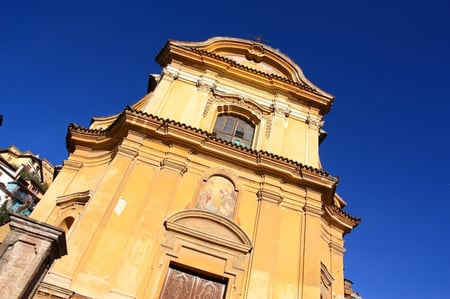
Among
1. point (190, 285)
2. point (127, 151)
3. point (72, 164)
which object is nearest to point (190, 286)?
point (190, 285)

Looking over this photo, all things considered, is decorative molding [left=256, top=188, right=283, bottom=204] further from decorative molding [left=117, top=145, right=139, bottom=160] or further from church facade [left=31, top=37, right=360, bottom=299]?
decorative molding [left=117, top=145, right=139, bottom=160]

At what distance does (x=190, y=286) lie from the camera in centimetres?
874

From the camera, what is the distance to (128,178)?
32.6 feet

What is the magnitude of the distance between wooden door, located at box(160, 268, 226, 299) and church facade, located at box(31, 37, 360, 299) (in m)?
0.03

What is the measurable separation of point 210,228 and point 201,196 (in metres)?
1.05

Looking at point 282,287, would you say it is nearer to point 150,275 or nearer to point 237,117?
point 150,275

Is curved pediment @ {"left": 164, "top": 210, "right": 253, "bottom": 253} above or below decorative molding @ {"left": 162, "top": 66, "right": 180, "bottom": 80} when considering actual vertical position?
below

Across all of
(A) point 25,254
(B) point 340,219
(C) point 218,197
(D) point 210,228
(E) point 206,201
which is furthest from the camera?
(B) point 340,219

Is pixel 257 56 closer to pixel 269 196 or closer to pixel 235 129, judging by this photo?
pixel 235 129

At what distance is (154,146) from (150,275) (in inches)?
156

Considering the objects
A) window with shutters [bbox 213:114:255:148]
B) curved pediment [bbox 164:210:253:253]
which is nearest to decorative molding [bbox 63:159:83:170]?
curved pediment [bbox 164:210:253:253]

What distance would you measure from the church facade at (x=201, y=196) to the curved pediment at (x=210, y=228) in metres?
0.03

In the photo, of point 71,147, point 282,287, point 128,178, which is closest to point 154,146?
point 128,178

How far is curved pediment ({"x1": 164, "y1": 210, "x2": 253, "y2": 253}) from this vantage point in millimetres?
9414
